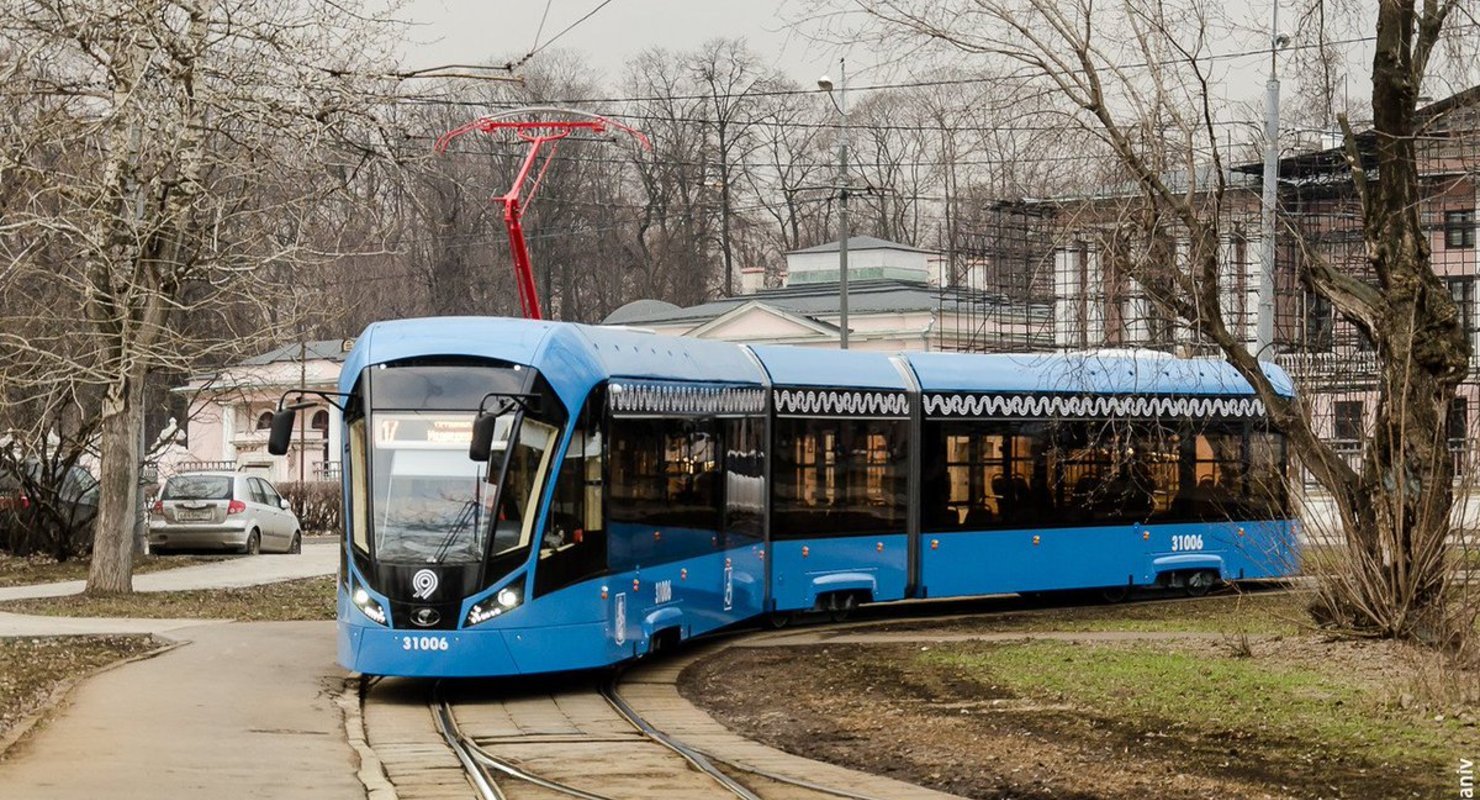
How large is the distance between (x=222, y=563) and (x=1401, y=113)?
76.8ft

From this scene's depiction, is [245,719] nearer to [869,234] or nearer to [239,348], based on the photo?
[239,348]

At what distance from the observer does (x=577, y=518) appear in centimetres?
1664

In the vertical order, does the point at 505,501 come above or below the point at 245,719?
above

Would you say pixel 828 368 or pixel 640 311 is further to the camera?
pixel 640 311

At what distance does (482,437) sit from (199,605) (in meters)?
10.7

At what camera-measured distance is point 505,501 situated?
16.0 m

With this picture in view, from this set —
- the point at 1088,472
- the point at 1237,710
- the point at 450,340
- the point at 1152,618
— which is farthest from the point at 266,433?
the point at 1237,710

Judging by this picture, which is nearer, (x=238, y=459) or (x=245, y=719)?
(x=245, y=719)

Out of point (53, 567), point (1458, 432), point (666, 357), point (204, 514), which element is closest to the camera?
point (1458, 432)

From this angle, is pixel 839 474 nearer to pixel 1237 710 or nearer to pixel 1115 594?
pixel 1115 594

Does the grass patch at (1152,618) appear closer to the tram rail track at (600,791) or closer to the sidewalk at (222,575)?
the tram rail track at (600,791)

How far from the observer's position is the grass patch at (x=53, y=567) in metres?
30.4

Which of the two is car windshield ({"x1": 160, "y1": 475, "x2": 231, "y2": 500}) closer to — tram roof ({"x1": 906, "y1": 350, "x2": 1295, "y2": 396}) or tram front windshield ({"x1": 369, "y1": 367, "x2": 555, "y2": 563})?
tram roof ({"x1": 906, "y1": 350, "x2": 1295, "y2": 396})

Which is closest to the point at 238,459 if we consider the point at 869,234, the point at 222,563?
the point at 869,234
